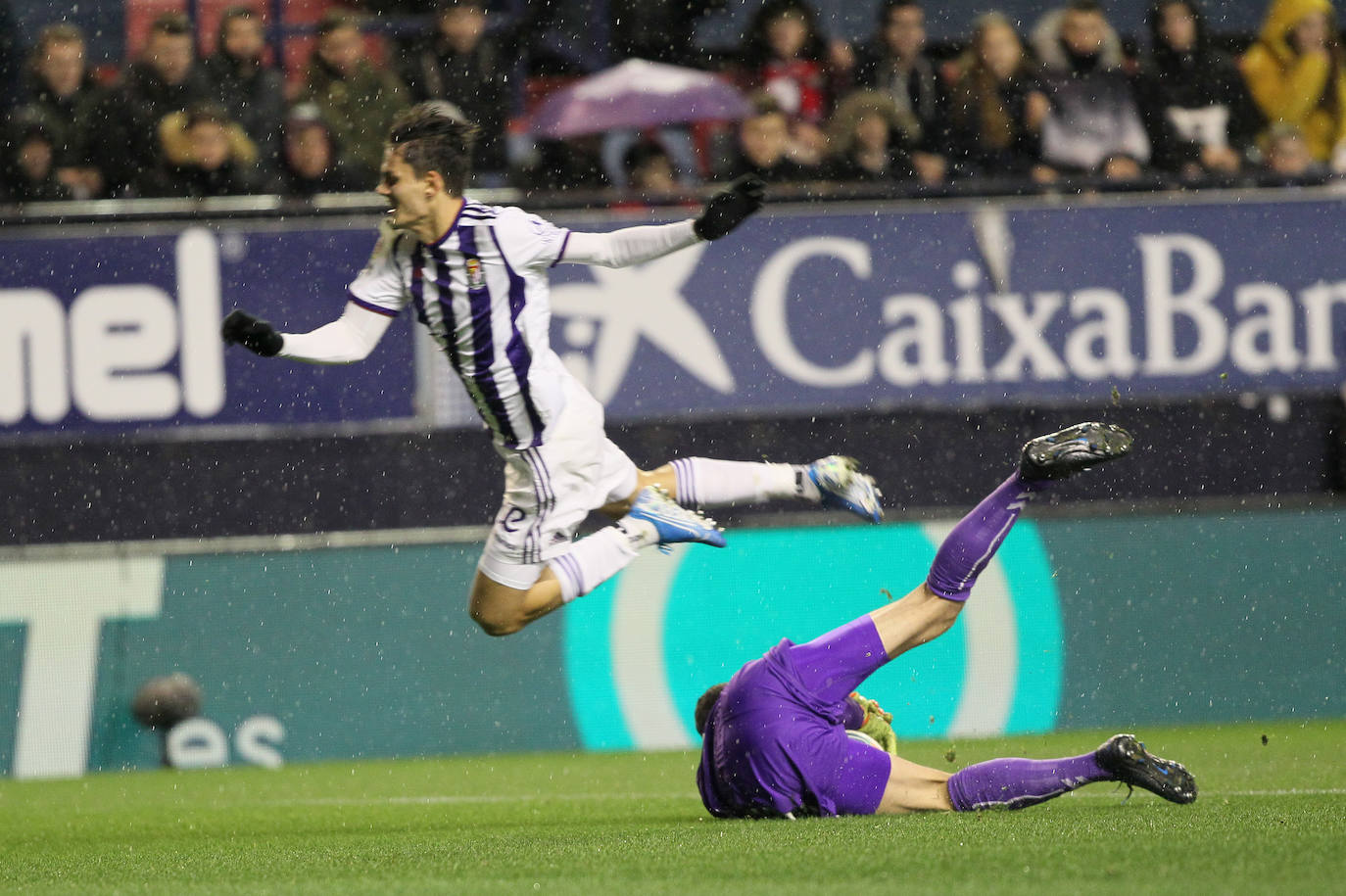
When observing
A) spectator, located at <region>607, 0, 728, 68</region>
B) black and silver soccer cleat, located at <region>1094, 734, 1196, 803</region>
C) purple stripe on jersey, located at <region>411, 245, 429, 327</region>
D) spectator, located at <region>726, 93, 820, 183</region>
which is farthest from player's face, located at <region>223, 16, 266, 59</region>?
black and silver soccer cleat, located at <region>1094, 734, 1196, 803</region>

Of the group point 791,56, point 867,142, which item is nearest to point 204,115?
point 791,56

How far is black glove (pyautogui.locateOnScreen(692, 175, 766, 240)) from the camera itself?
5.59 metres

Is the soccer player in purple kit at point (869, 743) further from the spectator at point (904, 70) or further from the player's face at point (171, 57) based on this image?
the player's face at point (171, 57)

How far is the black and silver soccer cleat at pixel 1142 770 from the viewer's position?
17.5ft

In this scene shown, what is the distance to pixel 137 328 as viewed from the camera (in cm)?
898

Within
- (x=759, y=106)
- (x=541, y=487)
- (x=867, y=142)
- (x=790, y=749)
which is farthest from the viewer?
(x=759, y=106)

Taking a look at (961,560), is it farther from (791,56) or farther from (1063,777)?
(791,56)

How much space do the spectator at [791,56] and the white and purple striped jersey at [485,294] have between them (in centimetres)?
473

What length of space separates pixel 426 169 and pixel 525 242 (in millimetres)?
385

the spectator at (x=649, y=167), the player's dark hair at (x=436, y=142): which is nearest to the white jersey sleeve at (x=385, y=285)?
the player's dark hair at (x=436, y=142)

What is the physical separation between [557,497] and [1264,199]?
4.72 metres

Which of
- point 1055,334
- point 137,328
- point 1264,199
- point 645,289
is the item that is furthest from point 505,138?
point 1264,199

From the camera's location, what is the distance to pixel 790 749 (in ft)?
18.0

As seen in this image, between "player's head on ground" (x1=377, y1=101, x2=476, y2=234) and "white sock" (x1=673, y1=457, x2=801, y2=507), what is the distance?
1.22 meters
